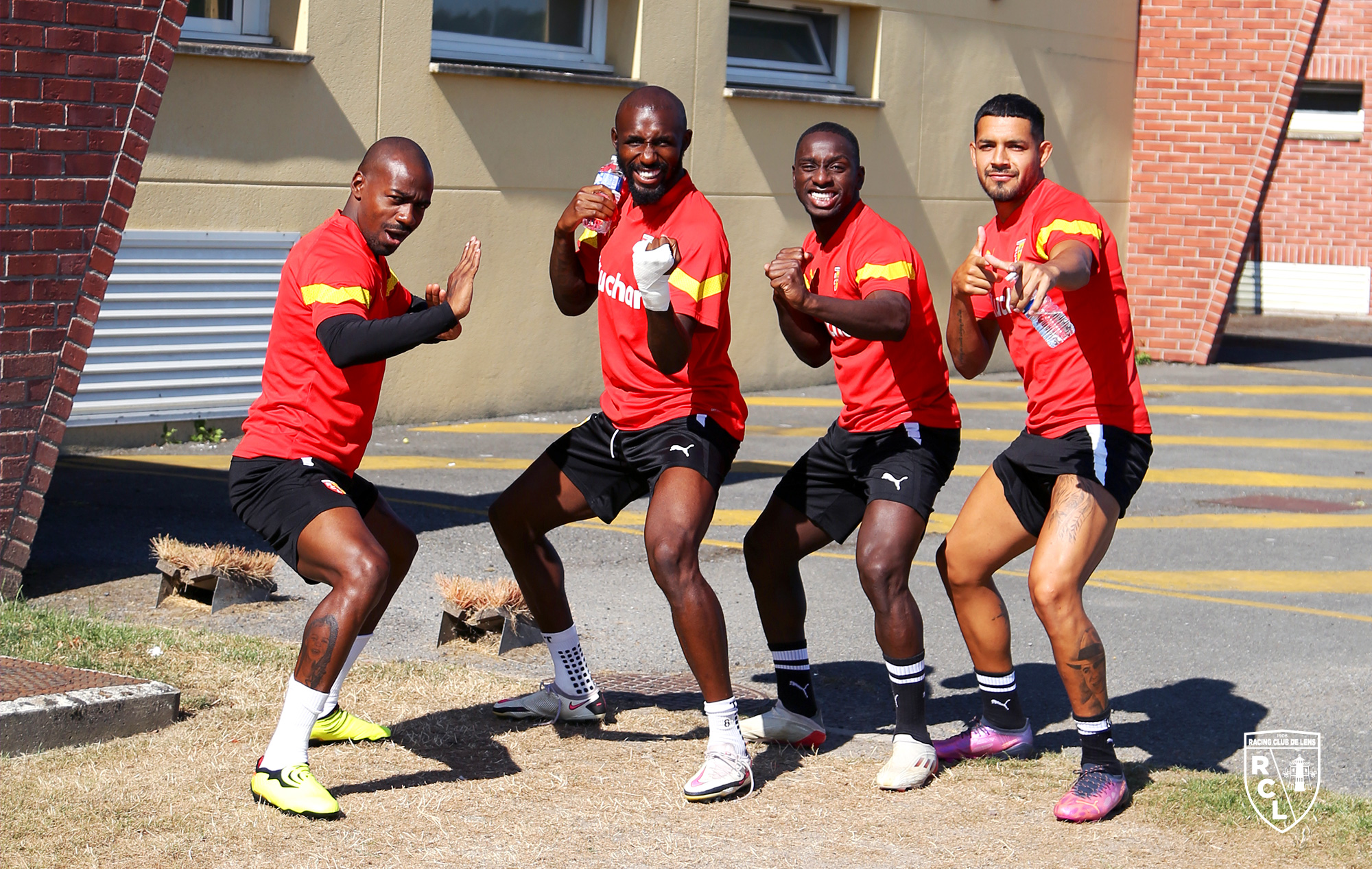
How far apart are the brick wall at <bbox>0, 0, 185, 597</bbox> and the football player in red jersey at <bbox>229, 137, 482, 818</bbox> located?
211 cm

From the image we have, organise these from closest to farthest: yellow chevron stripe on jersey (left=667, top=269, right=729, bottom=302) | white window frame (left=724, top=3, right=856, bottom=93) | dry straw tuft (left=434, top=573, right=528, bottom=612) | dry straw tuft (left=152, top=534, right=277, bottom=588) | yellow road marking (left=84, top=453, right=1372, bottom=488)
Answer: yellow chevron stripe on jersey (left=667, top=269, right=729, bottom=302) < dry straw tuft (left=434, top=573, right=528, bottom=612) < dry straw tuft (left=152, top=534, right=277, bottom=588) < yellow road marking (left=84, top=453, right=1372, bottom=488) < white window frame (left=724, top=3, right=856, bottom=93)

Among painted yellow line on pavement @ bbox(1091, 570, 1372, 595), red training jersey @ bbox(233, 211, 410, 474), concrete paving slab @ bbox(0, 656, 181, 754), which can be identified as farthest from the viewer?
painted yellow line on pavement @ bbox(1091, 570, 1372, 595)

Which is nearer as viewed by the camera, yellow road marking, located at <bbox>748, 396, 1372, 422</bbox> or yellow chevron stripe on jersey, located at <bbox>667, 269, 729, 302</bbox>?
yellow chevron stripe on jersey, located at <bbox>667, 269, 729, 302</bbox>

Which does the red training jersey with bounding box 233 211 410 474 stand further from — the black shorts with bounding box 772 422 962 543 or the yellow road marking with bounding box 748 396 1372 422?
the yellow road marking with bounding box 748 396 1372 422

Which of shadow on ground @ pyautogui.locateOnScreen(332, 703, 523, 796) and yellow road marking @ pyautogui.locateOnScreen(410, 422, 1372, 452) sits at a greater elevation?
yellow road marking @ pyautogui.locateOnScreen(410, 422, 1372, 452)

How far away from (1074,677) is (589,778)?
1.55m

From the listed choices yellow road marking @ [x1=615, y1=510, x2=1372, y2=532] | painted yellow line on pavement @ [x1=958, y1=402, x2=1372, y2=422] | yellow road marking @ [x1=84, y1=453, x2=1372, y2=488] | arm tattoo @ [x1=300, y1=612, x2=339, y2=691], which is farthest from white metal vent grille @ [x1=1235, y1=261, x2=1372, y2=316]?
arm tattoo @ [x1=300, y1=612, x2=339, y2=691]

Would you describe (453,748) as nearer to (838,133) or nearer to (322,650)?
(322,650)

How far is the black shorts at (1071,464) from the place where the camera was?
4.86 m

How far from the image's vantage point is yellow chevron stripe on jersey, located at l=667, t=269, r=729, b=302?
4.85m

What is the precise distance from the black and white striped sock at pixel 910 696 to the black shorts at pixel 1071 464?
23.0 inches

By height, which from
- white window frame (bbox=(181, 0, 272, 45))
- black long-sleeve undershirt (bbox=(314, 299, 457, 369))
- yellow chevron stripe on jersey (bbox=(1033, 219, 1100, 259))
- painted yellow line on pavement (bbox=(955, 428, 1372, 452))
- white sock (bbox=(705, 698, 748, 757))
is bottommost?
white sock (bbox=(705, 698, 748, 757))

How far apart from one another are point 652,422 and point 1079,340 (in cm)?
139

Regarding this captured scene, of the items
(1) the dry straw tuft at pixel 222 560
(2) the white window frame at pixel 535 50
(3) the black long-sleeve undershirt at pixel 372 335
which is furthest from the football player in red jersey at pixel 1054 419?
(2) the white window frame at pixel 535 50
